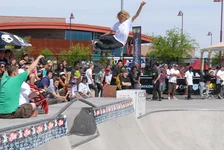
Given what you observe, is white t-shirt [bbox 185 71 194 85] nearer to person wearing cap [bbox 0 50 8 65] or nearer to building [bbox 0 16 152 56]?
person wearing cap [bbox 0 50 8 65]

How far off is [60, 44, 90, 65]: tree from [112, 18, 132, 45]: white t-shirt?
539 inches

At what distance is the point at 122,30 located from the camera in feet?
29.1

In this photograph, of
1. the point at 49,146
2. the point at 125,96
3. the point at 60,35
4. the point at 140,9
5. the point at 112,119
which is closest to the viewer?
the point at 49,146

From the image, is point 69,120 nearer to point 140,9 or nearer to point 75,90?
point 140,9

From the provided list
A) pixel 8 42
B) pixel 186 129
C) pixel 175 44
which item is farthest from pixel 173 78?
pixel 175 44

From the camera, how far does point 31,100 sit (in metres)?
7.53

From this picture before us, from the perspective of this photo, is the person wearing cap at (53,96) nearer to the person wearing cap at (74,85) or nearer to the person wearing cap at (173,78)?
the person wearing cap at (74,85)

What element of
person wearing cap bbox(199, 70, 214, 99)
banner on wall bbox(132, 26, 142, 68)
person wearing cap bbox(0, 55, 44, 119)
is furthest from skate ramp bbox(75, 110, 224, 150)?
person wearing cap bbox(199, 70, 214, 99)

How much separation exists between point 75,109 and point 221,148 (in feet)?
16.9

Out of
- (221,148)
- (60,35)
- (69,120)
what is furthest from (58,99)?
(60,35)

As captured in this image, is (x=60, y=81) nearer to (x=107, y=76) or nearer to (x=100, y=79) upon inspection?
(x=107, y=76)

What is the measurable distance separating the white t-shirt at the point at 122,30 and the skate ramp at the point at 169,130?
5.58 feet

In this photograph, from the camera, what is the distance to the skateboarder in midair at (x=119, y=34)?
8898mm

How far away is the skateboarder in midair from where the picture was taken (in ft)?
29.2
